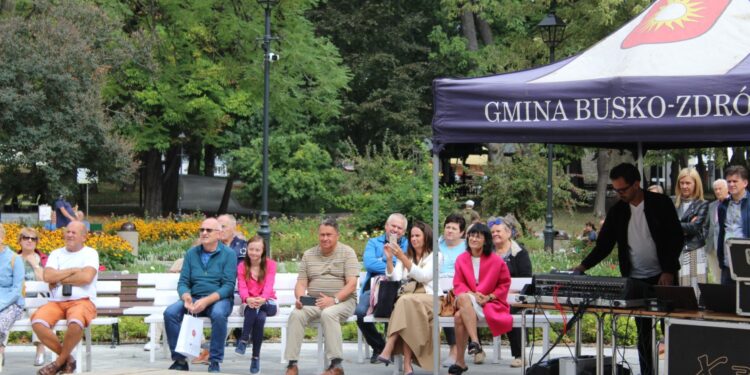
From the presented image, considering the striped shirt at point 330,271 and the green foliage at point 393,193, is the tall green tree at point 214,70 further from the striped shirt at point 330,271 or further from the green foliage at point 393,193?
the striped shirt at point 330,271

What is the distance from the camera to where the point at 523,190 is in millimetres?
28391

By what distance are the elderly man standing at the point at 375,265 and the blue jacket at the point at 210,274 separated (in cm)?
129

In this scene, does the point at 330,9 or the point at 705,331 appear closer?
the point at 705,331

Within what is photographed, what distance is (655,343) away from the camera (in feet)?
30.2

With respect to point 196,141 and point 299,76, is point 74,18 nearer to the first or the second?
point 299,76

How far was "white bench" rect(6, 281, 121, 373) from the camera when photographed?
35.8 ft

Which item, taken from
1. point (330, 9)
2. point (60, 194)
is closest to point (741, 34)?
point (60, 194)

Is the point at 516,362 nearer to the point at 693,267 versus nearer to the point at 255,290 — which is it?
the point at 255,290

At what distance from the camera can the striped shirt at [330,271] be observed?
37.0 ft

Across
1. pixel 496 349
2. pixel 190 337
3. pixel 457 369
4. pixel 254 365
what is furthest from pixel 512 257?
pixel 190 337

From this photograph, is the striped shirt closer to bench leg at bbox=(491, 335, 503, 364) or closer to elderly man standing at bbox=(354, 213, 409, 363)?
elderly man standing at bbox=(354, 213, 409, 363)

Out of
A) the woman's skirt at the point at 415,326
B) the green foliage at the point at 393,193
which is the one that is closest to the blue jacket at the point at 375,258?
the woman's skirt at the point at 415,326

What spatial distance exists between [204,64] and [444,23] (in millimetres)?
15502

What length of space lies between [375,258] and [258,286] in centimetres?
121
